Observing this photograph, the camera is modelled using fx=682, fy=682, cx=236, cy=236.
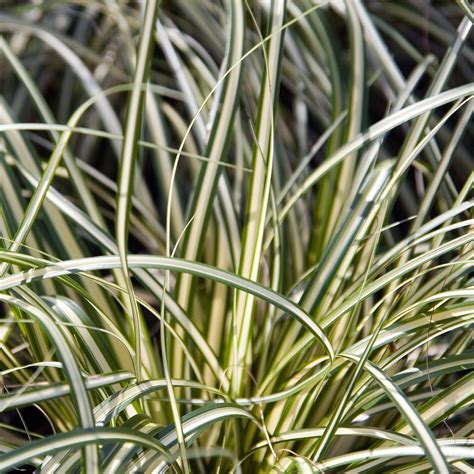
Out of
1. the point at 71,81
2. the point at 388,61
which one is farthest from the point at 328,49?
the point at 71,81

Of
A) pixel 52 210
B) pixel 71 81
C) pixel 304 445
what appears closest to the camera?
pixel 304 445

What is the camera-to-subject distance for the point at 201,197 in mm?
680

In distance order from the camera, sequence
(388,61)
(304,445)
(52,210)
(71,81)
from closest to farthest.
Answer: (304,445)
(52,210)
(388,61)
(71,81)

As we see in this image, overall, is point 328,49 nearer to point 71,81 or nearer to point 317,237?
point 317,237

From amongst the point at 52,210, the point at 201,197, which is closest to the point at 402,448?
the point at 201,197

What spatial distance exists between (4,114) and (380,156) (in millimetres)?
504

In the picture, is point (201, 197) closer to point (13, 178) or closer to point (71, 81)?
point (13, 178)

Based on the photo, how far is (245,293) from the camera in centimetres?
65

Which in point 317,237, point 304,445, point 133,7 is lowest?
point 304,445

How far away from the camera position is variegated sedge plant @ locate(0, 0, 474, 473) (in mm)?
537

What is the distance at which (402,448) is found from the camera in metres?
0.54

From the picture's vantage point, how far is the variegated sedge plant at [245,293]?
537 millimetres

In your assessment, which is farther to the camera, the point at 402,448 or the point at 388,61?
the point at 388,61

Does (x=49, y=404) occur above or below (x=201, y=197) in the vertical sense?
below
